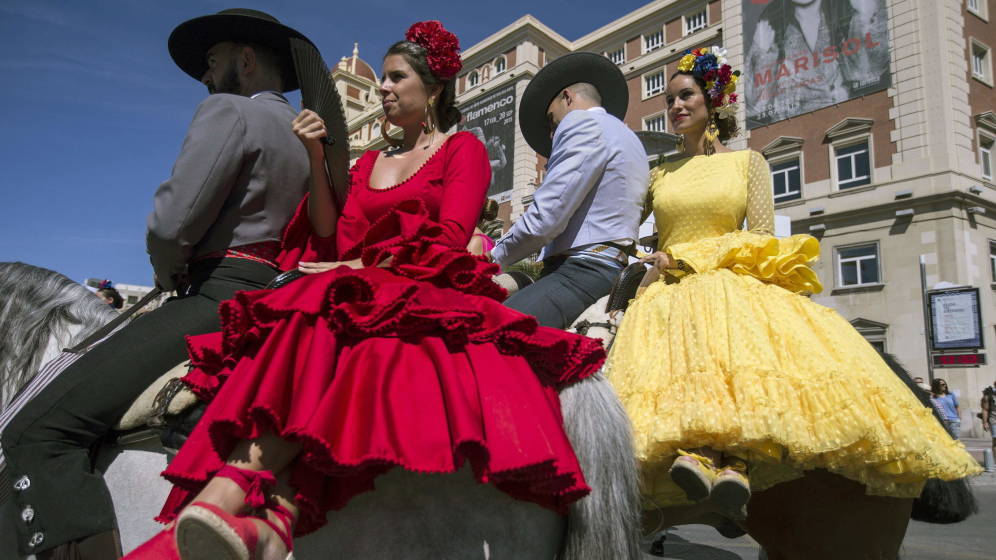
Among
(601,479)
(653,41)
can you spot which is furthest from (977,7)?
(601,479)

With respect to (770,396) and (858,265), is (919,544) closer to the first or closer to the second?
(770,396)

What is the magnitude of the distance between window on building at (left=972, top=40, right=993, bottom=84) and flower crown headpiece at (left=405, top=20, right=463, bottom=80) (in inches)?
1217

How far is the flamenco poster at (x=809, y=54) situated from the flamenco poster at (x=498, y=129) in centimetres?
1355

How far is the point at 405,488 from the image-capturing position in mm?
1887

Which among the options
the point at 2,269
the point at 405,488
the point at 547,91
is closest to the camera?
the point at 405,488

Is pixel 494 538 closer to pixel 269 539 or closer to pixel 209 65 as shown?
pixel 269 539

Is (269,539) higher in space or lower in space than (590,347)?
lower

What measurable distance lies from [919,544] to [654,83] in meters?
32.9

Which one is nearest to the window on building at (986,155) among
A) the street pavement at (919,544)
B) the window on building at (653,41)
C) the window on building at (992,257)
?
the window on building at (992,257)

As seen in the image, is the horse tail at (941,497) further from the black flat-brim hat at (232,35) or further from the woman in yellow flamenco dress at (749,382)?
the black flat-brim hat at (232,35)

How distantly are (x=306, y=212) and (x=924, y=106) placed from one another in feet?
91.7

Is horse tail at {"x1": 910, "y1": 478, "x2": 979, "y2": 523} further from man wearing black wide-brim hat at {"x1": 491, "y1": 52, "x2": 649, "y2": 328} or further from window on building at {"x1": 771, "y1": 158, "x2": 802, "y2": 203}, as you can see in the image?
window on building at {"x1": 771, "y1": 158, "x2": 802, "y2": 203}

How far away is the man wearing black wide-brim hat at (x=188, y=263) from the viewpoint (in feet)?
7.60

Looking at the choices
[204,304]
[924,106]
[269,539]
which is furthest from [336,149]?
[924,106]
